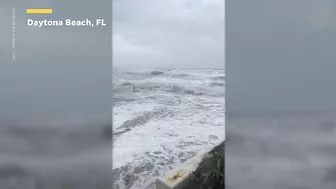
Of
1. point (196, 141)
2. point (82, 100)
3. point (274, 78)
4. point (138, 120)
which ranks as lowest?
point (196, 141)

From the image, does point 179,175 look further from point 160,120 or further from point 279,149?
point 279,149

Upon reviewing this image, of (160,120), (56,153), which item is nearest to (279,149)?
(160,120)

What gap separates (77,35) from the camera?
90.5 inches

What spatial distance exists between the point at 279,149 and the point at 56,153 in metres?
1.54

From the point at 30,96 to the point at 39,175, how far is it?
55 cm

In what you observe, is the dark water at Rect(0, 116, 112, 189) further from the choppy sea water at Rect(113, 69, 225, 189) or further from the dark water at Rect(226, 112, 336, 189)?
the dark water at Rect(226, 112, 336, 189)

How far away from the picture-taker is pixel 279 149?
2.31m

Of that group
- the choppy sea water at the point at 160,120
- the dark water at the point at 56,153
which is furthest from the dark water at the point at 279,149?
the dark water at the point at 56,153

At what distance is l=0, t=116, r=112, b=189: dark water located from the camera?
7.52 ft

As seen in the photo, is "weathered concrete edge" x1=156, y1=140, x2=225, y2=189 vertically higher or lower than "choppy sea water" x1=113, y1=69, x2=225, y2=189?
lower

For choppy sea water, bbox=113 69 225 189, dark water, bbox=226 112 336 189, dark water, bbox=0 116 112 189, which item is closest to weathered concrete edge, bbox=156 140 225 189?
choppy sea water, bbox=113 69 225 189

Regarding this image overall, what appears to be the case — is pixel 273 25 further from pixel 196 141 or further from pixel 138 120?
pixel 138 120

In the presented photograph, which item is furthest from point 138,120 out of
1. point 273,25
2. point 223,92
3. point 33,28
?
point 273,25

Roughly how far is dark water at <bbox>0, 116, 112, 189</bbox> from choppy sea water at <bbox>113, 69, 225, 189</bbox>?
0.34ft
